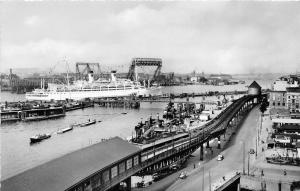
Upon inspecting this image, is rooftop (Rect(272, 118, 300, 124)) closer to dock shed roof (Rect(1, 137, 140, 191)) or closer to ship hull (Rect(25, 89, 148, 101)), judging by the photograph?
dock shed roof (Rect(1, 137, 140, 191))

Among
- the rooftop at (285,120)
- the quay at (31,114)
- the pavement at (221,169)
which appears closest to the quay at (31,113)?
the quay at (31,114)

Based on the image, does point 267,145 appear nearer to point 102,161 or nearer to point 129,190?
point 129,190

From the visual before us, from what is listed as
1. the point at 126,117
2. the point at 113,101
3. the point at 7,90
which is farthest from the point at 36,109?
the point at 7,90

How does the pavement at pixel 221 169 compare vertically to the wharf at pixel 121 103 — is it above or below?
below

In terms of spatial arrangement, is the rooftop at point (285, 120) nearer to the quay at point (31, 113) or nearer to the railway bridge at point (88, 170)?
the railway bridge at point (88, 170)

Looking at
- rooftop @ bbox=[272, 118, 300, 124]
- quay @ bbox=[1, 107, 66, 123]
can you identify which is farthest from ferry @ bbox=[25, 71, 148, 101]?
rooftop @ bbox=[272, 118, 300, 124]
